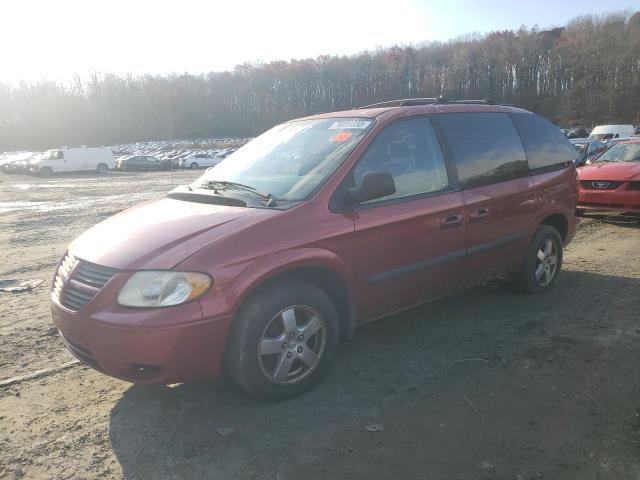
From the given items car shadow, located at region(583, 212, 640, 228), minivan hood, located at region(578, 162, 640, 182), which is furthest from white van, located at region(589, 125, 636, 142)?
minivan hood, located at region(578, 162, 640, 182)

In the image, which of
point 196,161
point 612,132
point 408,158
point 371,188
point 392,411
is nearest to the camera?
point 392,411

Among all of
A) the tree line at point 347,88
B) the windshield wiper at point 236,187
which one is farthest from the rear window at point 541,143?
the tree line at point 347,88

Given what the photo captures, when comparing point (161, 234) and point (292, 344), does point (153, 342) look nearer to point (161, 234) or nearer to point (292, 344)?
point (161, 234)

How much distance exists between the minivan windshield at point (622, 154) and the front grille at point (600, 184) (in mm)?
1201

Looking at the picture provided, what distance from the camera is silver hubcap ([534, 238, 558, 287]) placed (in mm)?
5352

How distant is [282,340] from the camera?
3.29 metres

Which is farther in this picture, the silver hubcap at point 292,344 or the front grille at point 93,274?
the silver hubcap at point 292,344

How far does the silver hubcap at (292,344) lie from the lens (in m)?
3.25

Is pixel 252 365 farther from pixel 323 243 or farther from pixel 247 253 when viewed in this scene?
pixel 323 243

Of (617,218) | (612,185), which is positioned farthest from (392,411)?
(617,218)

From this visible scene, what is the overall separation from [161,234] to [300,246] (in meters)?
0.86

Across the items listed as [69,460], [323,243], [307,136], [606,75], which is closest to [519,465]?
[323,243]

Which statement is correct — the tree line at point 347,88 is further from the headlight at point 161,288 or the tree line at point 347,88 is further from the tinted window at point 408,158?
the headlight at point 161,288

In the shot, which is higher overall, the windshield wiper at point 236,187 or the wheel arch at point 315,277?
the windshield wiper at point 236,187
